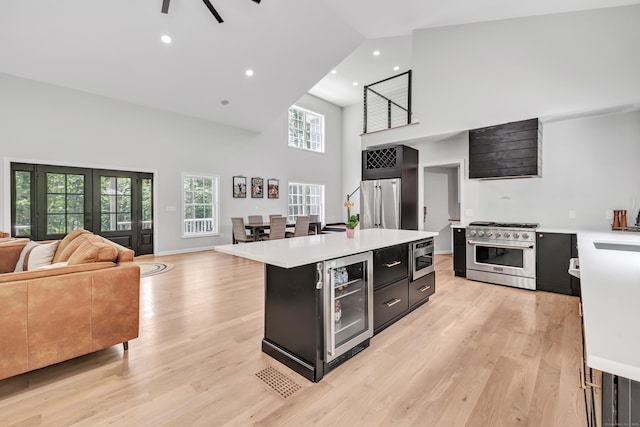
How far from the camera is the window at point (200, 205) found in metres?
7.20

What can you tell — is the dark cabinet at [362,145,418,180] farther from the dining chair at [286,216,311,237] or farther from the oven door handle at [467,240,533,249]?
the oven door handle at [467,240,533,249]

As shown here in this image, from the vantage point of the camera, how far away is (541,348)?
2.37 metres

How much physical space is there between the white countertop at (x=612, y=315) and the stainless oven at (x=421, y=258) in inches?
64.8

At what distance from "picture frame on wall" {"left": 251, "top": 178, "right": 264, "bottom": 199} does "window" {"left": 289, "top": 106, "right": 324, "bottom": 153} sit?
1760 millimetres

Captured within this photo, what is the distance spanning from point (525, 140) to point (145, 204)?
24.1 feet

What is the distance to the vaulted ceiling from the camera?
13.6 feet

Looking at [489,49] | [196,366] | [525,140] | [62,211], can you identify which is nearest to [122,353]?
[196,366]

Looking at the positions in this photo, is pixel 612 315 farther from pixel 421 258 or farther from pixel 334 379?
pixel 421 258

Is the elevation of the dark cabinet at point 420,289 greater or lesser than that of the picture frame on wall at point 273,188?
lesser

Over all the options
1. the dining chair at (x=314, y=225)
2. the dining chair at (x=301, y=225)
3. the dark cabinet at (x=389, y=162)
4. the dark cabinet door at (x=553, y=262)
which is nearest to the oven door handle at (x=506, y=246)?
the dark cabinet door at (x=553, y=262)

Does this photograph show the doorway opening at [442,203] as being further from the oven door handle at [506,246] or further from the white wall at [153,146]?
the white wall at [153,146]

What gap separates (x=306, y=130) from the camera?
9.88 metres

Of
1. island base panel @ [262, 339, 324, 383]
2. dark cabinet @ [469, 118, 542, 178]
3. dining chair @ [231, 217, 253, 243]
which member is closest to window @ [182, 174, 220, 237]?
dining chair @ [231, 217, 253, 243]

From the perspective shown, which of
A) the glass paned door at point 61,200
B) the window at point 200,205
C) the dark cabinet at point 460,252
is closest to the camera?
the dark cabinet at point 460,252
